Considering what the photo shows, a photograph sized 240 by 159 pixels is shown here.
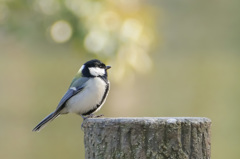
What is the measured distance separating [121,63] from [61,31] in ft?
1.90

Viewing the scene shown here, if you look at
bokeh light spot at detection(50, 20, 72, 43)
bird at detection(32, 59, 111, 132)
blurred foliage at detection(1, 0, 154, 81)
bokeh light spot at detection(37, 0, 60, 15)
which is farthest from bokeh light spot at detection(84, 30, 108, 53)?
bird at detection(32, 59, 111, 132)

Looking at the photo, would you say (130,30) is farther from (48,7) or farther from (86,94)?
(86,94)

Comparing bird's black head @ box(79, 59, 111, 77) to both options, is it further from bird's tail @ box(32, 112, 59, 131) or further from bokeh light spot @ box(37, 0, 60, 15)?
bokeh light spot @ box(37, 0, 60, 15)

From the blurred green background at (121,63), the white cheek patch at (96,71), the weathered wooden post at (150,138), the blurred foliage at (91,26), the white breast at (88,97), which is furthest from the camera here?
the blurred green background at (121,63)

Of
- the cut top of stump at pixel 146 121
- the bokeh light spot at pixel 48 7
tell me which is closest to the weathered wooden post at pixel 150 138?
the cut top of stump at pixel 146 121

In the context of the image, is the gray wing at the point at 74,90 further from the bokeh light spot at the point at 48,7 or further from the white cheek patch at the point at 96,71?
the bokeh light spot at the point at 48,7

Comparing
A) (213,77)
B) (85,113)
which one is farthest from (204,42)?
(85,113)

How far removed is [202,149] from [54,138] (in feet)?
25.5

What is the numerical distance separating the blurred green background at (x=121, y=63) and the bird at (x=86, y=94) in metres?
0.76

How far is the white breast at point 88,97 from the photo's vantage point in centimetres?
345

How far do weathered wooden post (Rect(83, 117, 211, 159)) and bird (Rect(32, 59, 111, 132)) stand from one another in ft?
4.30

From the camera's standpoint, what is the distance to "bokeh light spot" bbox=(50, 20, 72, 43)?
14.3 ft

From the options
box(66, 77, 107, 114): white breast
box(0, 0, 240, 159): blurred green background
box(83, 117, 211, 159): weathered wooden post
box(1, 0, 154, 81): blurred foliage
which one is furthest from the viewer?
box(0, 0, 240, 159): blurred green background

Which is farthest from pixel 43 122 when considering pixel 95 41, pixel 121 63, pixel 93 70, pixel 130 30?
pixel 130 30
